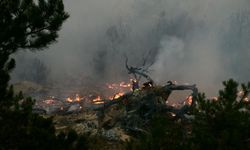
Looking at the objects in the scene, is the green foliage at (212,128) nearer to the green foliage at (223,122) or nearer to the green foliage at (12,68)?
the green foliage at (223,122)

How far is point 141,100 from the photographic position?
2544cm

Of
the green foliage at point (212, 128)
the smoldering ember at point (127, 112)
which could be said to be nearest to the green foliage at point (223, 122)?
the green foliage at point (212, 128)

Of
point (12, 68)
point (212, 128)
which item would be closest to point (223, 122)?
point (212, 128)

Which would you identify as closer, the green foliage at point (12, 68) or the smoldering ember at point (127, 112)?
the green foliage at point (12, 68)

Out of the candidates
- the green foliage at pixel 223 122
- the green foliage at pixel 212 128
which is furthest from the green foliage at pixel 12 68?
the green foliage at pixel 223 122

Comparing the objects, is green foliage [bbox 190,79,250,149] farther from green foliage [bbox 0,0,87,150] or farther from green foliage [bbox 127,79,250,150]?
green foliage [bbox 0,0,87,150]

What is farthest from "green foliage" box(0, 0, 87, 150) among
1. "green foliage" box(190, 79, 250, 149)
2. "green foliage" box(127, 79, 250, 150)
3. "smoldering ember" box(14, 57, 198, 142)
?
"smoldering ember" box(14, 57, 198, 142)

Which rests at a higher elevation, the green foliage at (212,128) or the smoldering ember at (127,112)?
the smoldering ember at (127,112)

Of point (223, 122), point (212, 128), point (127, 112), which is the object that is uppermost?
point (127, 112)

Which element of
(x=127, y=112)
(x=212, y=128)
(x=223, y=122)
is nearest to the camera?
(x=223, y=122)

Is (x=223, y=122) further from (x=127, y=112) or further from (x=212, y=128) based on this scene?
(x=127, y=112)

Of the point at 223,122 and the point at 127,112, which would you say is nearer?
the point at 223,122

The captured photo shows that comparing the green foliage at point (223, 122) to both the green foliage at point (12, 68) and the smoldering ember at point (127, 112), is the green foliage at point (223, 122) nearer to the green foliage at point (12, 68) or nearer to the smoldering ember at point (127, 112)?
the green foliage at point (12, 68)

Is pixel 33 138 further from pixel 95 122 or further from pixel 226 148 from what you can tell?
pixel 95 122
